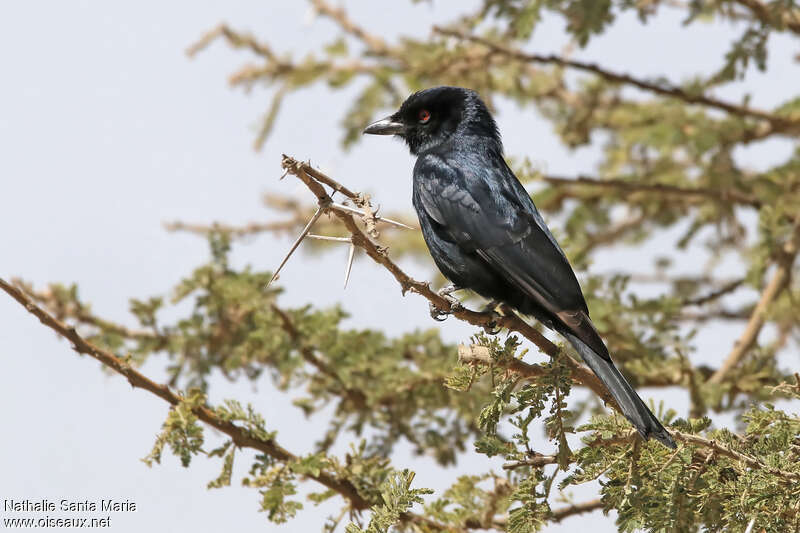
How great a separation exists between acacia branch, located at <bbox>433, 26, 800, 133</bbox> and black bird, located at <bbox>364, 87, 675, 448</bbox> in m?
0.63

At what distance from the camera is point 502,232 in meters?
4.58

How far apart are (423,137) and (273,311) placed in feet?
4.26

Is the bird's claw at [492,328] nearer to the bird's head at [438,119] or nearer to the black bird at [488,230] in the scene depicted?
the black bird at [488,230]

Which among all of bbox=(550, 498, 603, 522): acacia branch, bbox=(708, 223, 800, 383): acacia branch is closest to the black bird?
bbox=(550, 498, 603, 522): acacia branch

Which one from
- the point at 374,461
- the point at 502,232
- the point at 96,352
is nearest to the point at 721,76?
the point at 502,232

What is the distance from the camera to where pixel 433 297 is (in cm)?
363

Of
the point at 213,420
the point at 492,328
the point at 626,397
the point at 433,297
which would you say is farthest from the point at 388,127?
the point at 626,397

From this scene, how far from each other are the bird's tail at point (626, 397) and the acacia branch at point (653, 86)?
8.16ft

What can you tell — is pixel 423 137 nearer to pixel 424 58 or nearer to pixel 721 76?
pixel 424 58

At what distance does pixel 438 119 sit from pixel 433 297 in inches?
89.4

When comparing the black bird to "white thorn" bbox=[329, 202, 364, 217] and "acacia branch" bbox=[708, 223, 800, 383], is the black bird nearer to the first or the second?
"white thorn" bbox=[329, 202, 364, 217]

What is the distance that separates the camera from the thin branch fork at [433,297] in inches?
123

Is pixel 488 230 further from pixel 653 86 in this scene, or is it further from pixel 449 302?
pixel 653 86

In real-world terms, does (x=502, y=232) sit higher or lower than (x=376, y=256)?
higher
